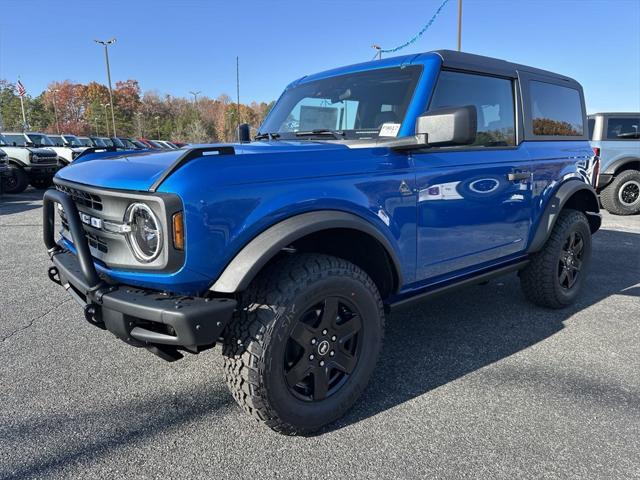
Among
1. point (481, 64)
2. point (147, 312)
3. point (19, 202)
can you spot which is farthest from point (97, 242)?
point (19, 202)

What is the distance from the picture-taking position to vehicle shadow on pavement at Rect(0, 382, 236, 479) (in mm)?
2070

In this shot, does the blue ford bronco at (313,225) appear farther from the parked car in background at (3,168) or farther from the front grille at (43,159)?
the front grille at (43,159)

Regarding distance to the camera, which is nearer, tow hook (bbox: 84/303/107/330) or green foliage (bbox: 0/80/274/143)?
tow hook (bbox: 84/303/107/330)

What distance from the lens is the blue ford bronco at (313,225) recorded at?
75.1 inches

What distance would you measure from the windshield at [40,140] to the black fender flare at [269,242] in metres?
16.4

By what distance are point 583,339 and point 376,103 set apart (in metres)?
2.32

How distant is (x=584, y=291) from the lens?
4605 millimetres

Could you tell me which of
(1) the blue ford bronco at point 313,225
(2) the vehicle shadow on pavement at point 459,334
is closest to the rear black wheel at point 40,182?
(1) the blue ford bronco at point 313,225

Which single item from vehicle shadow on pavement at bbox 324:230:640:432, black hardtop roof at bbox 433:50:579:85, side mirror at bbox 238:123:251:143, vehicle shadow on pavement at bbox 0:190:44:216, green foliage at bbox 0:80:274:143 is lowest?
vehicle shadow on pavement at bbox 324:230:640:432

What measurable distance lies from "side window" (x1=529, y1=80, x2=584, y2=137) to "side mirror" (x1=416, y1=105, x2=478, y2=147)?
1586 mm

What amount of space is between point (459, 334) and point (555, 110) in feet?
6.94

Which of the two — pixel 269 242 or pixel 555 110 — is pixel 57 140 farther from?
pixel 269 242

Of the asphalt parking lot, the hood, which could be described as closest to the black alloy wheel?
the asphalt parking lot

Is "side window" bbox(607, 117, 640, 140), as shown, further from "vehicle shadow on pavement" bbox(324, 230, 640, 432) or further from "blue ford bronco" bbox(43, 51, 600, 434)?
"blue ford bronco" bbox(43, 51, 600, 434)
